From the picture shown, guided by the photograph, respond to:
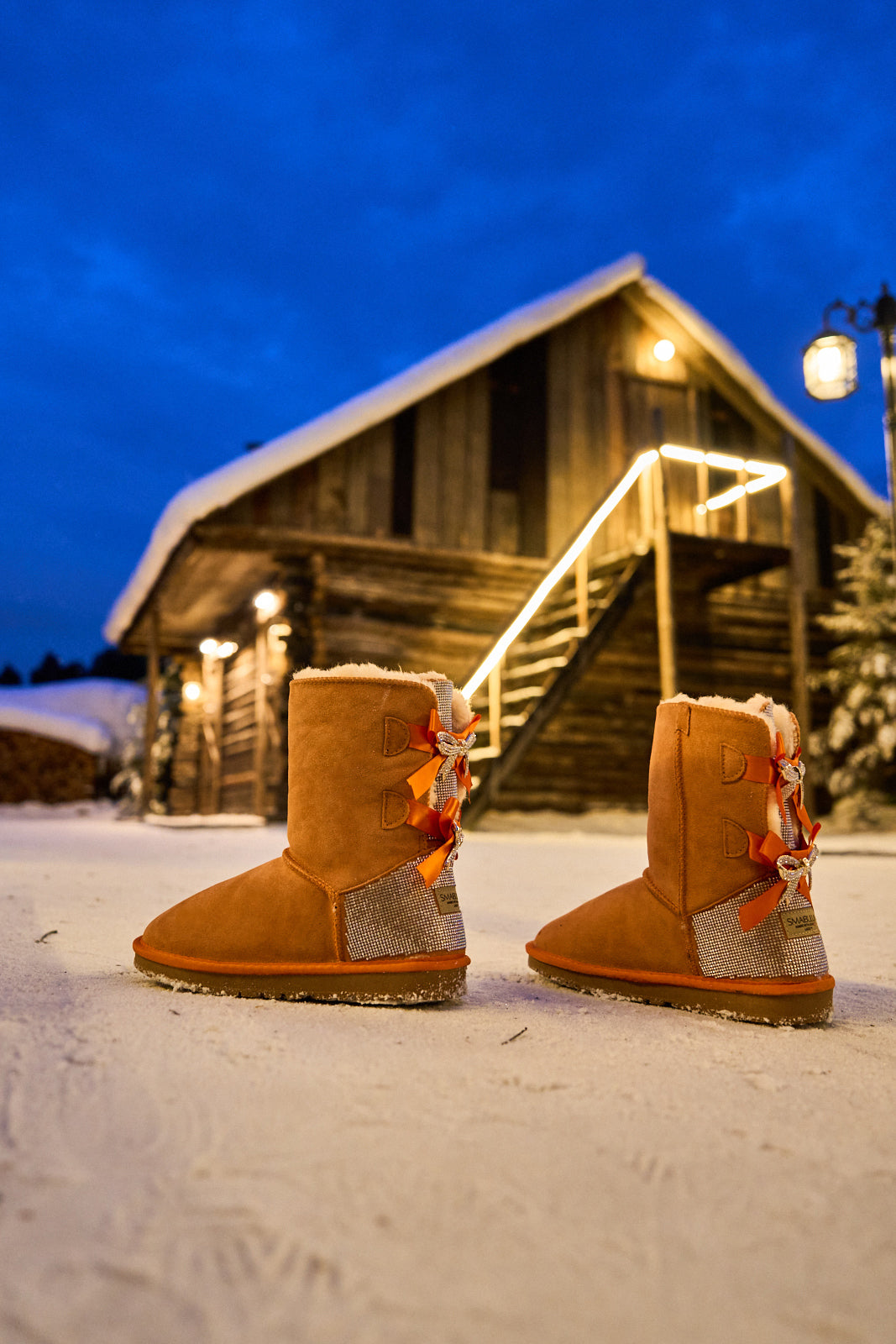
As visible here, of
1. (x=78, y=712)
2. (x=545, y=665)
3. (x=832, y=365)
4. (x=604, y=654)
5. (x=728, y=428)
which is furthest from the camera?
(x=78, y=712)

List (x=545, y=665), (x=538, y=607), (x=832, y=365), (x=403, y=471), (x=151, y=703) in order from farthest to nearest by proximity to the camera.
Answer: (x=151, y=703)
(x=403, y=471)
(x=832, y=365)
(x=545, y=665)
(x=538, y=607)

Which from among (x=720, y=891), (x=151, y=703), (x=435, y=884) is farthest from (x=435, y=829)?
(x=151, y=703)

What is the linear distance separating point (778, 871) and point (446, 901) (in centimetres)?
58

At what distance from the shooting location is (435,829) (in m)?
1.53

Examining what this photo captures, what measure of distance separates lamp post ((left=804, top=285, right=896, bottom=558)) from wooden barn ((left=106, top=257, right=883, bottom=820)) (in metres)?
1.13

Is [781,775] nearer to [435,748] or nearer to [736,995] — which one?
[736,995]

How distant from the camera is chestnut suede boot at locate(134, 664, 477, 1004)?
1.45 meters

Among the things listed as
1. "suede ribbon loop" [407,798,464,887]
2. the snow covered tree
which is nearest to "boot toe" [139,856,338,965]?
"suede ribbon loop" [407,798,464,887]

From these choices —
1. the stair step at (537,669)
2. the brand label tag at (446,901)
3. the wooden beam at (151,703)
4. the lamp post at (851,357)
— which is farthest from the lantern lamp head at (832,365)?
the wooden beam at (151,703)

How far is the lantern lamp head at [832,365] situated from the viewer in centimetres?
699

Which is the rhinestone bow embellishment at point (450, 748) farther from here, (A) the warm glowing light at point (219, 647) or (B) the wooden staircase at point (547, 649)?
(A) the warm glowing light at point (219, 647)

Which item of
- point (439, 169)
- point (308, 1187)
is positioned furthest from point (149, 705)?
point (439, 169)

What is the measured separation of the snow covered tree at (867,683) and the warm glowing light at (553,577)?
3337mm

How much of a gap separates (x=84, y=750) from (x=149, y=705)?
616 centimetres
